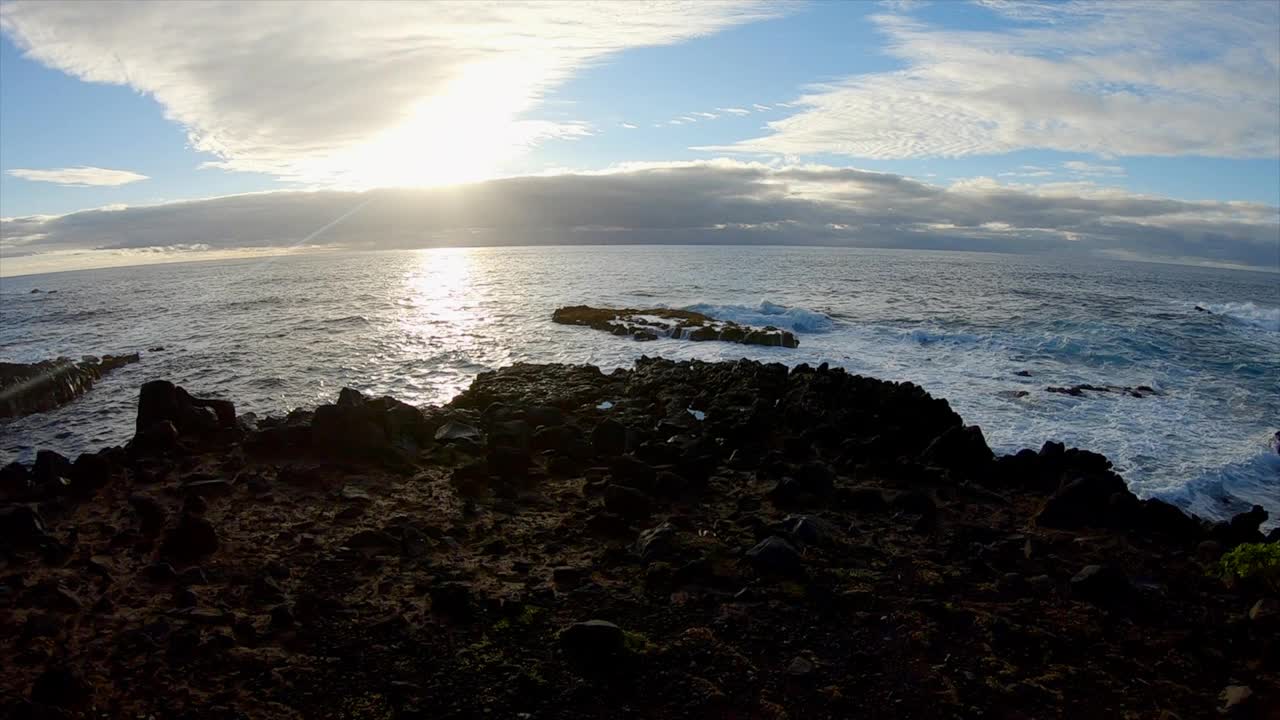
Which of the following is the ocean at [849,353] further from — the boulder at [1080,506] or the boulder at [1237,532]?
the boulder at [1080,506]

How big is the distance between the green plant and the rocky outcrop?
2725 centimetres

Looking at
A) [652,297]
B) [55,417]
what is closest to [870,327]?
[652,297]

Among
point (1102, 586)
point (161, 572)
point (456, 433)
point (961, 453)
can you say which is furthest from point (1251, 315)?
point (161, 572)

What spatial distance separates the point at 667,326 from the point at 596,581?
27.8 meters

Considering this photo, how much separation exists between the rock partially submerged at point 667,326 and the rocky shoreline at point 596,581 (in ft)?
63.9

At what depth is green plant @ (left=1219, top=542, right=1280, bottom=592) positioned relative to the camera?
7906 mm

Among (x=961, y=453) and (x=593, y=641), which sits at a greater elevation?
(x=961, y=453)

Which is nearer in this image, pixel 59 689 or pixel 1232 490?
pixel 59 689

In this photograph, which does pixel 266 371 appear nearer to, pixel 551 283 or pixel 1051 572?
pixel 1051 572

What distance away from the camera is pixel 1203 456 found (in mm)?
16125

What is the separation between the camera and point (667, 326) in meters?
35.5

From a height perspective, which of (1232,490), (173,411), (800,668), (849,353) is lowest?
(1232,490)

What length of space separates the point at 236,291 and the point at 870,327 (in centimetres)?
6271

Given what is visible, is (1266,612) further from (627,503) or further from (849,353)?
(849,353)
